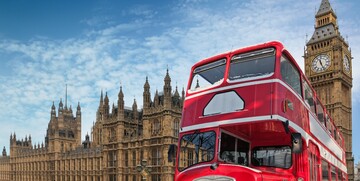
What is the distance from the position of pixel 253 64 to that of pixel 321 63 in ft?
200

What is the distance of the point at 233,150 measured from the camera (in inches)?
365

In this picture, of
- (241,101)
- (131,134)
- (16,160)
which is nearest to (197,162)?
(241,101)

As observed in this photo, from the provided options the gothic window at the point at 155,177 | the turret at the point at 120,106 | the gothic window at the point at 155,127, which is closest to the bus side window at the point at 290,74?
the gothic window at the point at 155,127

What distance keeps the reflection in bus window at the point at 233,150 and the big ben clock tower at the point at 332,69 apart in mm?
58175

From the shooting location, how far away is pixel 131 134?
5394 centimetres

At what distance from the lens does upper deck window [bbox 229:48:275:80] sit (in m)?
9.43

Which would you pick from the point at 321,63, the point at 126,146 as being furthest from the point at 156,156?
the point at 321,63

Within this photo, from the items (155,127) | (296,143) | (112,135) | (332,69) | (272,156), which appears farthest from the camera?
(332,69)

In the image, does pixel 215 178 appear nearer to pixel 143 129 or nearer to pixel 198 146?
pixel 198 146

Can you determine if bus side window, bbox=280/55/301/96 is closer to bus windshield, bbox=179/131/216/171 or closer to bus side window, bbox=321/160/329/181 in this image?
bus windshield, bbox=179/131/216/171

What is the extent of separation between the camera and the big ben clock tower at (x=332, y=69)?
63.3 m

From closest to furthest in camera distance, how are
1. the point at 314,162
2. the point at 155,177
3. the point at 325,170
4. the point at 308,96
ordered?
the point at 314,162, the point at 308,96, the point at 325,170, the point at 155,177

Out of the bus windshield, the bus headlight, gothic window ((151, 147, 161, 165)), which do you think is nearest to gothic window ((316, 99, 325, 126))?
the bus windshield

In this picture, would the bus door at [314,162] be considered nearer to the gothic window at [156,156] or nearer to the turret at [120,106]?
the gothic window at [156,156]
